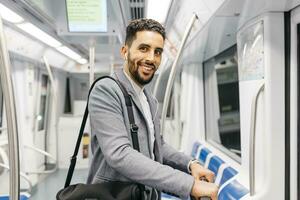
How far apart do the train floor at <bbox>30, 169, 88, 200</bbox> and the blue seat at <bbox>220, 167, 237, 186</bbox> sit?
11.2 feet

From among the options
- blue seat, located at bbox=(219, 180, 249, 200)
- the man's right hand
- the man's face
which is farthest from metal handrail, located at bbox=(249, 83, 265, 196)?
the man's right hand

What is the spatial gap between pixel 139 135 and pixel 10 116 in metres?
0.56

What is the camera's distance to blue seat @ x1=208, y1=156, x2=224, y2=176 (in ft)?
11.0

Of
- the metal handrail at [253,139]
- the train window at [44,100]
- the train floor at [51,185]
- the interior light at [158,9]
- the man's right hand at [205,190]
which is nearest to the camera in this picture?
the man's right hand at [205,190]

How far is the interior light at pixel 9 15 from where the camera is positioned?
114 inches

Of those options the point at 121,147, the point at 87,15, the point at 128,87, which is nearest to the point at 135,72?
the point at 128,87

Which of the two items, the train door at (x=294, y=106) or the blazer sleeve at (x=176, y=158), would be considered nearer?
the blazer sleeve at (x=176, y=158)

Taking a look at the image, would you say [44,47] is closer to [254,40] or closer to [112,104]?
[254,40]

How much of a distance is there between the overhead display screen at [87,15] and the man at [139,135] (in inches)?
58.9

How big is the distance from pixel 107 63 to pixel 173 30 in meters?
5.04

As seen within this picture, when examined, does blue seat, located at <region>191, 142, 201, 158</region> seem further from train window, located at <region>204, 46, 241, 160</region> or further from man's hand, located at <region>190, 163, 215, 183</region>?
man's hand, located at <region>190, 163, 215, 183</region>

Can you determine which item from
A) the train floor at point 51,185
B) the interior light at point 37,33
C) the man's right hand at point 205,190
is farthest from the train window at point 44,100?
the man's right hand at point 205,190

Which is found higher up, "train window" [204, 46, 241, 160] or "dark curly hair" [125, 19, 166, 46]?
"dark curly hair" [125, 19, 166, 46]

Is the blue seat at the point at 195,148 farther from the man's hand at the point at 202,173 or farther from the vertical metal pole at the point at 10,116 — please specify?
the vertical metal pole at the point at 10,116
